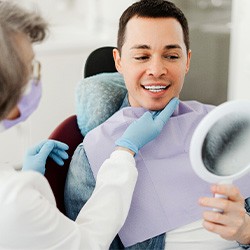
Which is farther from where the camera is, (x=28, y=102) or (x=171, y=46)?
(x=171, y=46)

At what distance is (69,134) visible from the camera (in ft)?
4.95

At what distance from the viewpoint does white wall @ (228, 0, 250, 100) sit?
8.48ft

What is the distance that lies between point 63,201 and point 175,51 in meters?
0.56

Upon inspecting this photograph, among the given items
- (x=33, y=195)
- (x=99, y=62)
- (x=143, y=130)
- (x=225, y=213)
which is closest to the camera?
(x=33, y=195)

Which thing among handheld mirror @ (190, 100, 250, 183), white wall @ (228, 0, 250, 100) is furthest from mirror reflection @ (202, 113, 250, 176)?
white wall @ (228, 0, 250, 100)

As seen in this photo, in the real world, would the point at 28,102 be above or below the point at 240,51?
above

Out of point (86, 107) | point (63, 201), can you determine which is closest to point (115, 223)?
point (63, 201)

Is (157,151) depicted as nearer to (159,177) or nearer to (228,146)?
(159,177)

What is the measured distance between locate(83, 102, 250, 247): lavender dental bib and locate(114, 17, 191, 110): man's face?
65 millimetres

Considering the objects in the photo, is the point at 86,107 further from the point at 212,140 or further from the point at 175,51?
the point at 212,140

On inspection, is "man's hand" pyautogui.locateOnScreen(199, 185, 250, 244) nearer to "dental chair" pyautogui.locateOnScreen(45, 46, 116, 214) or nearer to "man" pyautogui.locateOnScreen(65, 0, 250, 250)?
"man" pyautogui.locateOnScreen(65, 0, 250, 250)

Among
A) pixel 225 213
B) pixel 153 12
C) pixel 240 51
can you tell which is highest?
pixel 153 12

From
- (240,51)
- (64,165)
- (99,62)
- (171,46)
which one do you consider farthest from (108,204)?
(240,51)

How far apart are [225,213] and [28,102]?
0.51 m
